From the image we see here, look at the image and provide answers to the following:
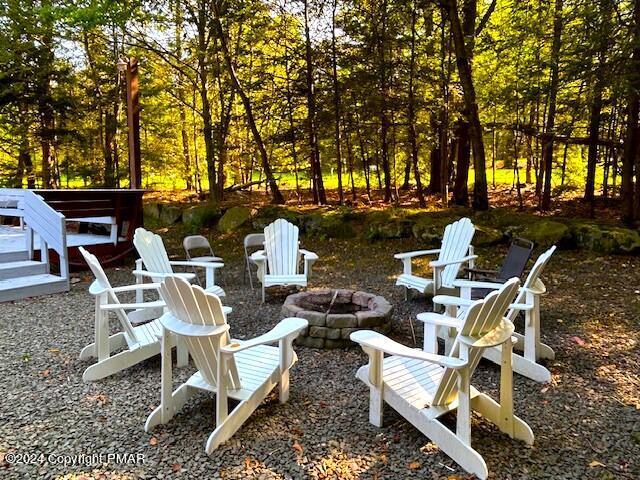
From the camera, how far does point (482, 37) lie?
8.16 metres

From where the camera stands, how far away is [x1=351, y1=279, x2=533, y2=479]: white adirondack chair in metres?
1.89

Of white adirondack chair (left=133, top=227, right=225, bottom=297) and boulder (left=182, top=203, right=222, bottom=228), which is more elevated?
boulder (left=182, top=203, right=222, bottom=228)

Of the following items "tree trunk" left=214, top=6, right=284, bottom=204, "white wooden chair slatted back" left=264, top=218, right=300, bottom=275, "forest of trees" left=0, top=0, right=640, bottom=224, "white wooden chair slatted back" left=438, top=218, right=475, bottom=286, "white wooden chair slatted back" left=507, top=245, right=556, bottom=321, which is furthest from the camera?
"tree trunk" left=214, top=6, right=284, bottom=204

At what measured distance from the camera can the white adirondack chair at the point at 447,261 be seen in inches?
159

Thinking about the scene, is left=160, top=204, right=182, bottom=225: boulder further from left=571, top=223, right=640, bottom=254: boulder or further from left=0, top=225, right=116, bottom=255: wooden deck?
left=571, top=223, right=640, bottom=254: boulder

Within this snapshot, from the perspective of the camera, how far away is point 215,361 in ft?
6.89

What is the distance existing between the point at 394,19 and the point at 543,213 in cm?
423

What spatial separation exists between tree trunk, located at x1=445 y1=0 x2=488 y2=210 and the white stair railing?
20.0 feet

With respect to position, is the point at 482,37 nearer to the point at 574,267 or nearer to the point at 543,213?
the point at 543,213

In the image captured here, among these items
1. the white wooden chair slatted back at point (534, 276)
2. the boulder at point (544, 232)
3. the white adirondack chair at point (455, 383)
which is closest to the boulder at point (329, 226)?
the boulder at point (544, 232)

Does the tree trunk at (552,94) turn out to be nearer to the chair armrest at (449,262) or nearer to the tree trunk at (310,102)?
the chair armrest at (449,262)

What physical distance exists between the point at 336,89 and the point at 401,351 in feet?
21.0

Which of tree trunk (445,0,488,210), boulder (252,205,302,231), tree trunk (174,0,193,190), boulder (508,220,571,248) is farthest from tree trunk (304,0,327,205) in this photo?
boulder (508,220,571,248)

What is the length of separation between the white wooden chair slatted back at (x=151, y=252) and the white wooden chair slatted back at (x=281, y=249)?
3.76ft
